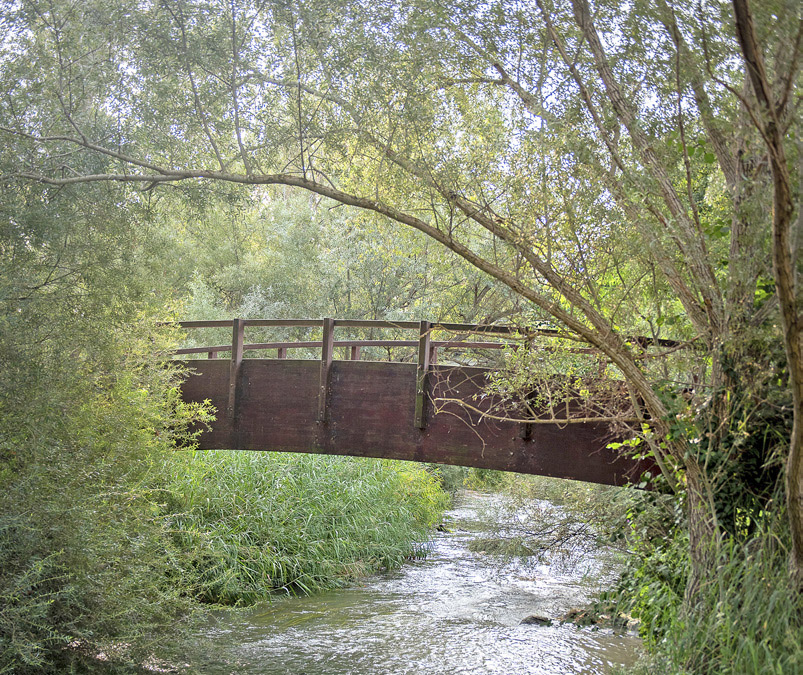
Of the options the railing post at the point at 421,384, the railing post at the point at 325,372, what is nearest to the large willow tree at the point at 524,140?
the railing post at the point at 421,384

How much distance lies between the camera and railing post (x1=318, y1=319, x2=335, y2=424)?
881 cm

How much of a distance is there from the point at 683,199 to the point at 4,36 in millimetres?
5362

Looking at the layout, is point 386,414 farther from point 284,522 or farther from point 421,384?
point 284,522

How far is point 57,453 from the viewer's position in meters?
5.61

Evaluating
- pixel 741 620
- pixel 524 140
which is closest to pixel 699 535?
pixel 741 620

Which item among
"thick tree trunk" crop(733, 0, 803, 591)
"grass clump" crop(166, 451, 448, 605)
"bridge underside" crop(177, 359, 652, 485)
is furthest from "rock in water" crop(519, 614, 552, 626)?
"thick tree trunk" crop(733, 0, 803, 591)

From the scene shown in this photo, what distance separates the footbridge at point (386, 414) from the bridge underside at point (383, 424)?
0.04ft

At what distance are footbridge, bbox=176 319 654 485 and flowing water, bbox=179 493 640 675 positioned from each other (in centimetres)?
174

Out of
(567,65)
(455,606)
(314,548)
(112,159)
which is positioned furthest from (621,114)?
(314,548)

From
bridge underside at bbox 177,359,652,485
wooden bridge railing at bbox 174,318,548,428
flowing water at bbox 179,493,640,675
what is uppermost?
wooden bridge railing at bbox 174,318,548,428

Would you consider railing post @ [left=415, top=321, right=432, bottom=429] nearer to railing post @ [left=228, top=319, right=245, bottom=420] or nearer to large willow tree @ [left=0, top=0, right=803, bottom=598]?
large willow tree @ [left=0, top=0, right=803, bottom=598]

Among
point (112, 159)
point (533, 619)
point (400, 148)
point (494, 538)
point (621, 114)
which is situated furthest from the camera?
point (494, 538)

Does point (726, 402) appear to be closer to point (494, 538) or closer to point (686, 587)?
point (686, 587)

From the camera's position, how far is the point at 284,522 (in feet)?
32.9
